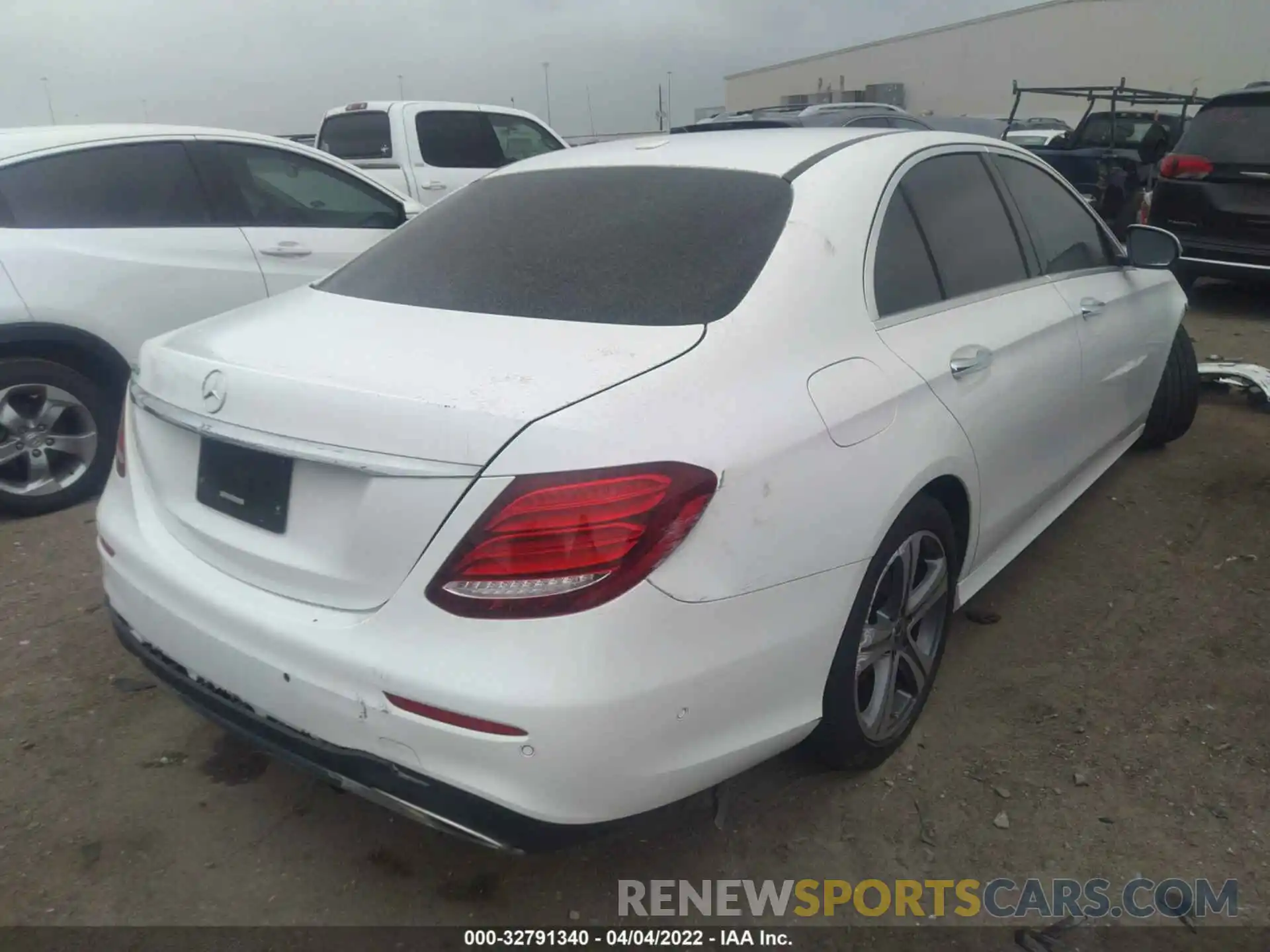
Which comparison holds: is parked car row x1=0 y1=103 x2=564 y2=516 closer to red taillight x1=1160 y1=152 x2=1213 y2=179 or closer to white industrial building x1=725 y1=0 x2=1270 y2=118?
red taillight x1=1160 y1=152 x2=1213 y2=179

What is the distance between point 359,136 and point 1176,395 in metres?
7.34

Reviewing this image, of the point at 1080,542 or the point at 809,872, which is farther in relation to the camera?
the point at 1080,542

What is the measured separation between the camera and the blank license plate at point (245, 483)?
75.0 inches

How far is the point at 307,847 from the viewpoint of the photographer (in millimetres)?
2334

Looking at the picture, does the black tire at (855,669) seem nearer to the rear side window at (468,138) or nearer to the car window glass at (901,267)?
the car window glass at (901,267)

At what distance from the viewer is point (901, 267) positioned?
256cm

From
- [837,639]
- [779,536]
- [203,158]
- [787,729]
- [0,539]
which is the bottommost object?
[0,539]

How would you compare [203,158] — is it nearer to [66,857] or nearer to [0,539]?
[0,539]

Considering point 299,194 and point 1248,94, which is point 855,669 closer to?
point 299,194

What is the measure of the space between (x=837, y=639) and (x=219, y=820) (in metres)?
1.59

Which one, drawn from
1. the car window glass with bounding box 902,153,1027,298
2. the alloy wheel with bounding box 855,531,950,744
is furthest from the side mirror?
the alloy wheel with bounding box 855,531,950,744

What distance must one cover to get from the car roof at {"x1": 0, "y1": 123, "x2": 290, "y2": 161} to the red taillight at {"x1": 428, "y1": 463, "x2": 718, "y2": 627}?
3752mm

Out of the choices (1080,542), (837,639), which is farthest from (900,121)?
(837,639)

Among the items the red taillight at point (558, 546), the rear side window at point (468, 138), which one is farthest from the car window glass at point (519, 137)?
the red taillight at point (558, 546)
